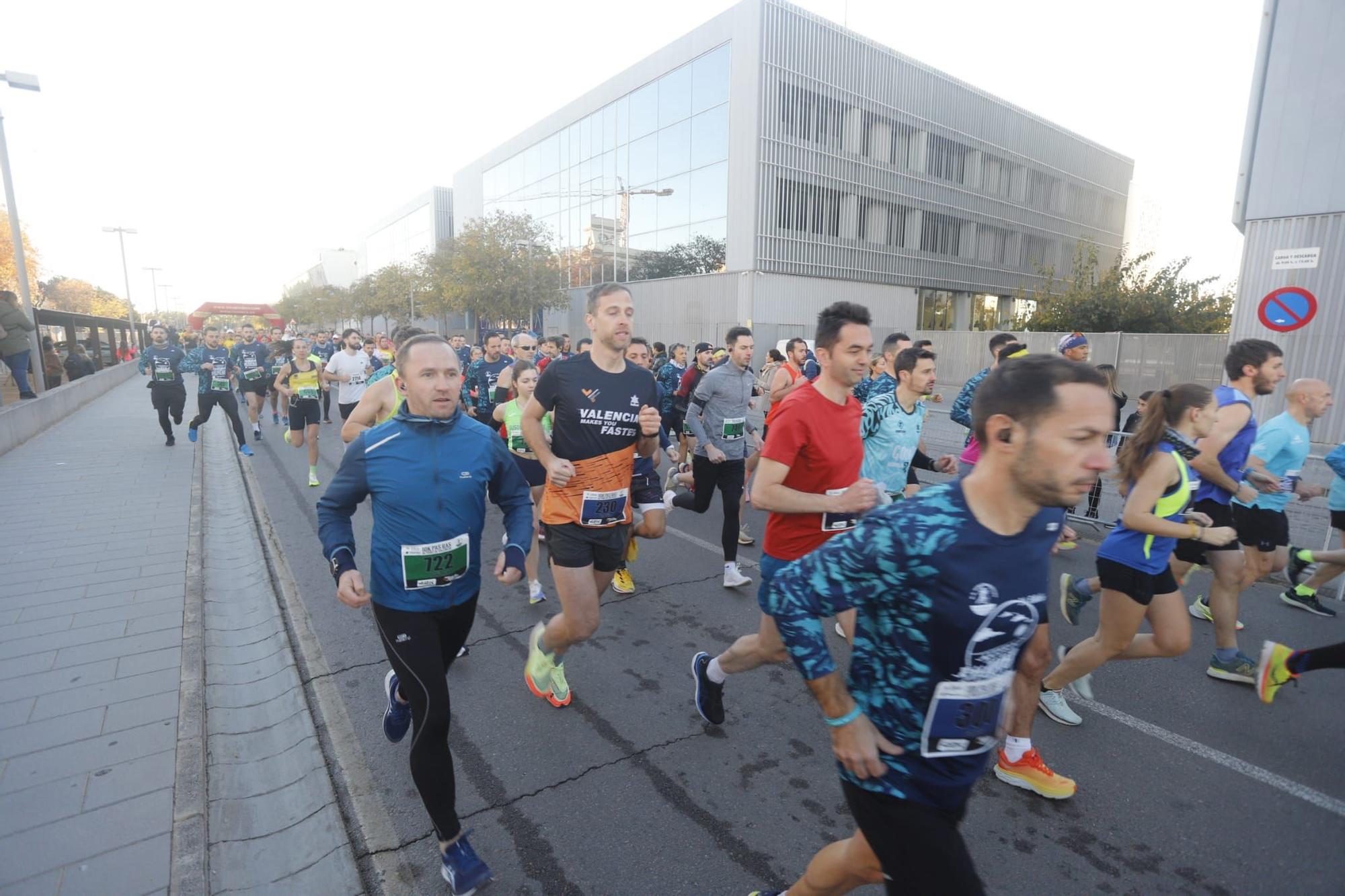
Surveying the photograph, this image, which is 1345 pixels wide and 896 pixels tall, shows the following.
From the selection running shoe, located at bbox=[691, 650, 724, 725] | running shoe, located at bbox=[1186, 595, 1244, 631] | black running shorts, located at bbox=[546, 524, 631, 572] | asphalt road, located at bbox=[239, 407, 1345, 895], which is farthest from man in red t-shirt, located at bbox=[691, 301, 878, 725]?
running shoe, located at bbox=[1186, 595, 1244, 631]

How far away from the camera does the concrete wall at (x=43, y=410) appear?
11219 millimetres

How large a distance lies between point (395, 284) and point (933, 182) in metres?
33.5

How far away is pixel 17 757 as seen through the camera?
321 centimetres

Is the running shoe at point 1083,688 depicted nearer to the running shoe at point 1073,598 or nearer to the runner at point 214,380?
the running shoe at point 1073,598

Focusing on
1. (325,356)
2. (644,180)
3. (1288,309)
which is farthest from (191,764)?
(644,180)

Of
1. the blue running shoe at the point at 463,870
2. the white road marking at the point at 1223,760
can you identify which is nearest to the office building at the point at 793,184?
the white road marking at the point at 1223,760

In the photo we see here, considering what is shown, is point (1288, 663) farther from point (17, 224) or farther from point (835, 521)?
point (17, 224)

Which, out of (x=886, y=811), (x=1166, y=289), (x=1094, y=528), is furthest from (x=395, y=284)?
(x=886, y=811)

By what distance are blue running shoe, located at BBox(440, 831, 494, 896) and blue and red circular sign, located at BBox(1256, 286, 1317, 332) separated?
904 cm

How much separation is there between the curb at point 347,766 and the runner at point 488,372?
3.51 m

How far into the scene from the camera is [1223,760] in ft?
11.1

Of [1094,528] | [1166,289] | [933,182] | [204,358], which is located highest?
[933,182]

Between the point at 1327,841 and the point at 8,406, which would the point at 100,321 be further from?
the point at 1327,841

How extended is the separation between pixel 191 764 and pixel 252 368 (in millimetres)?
11388
